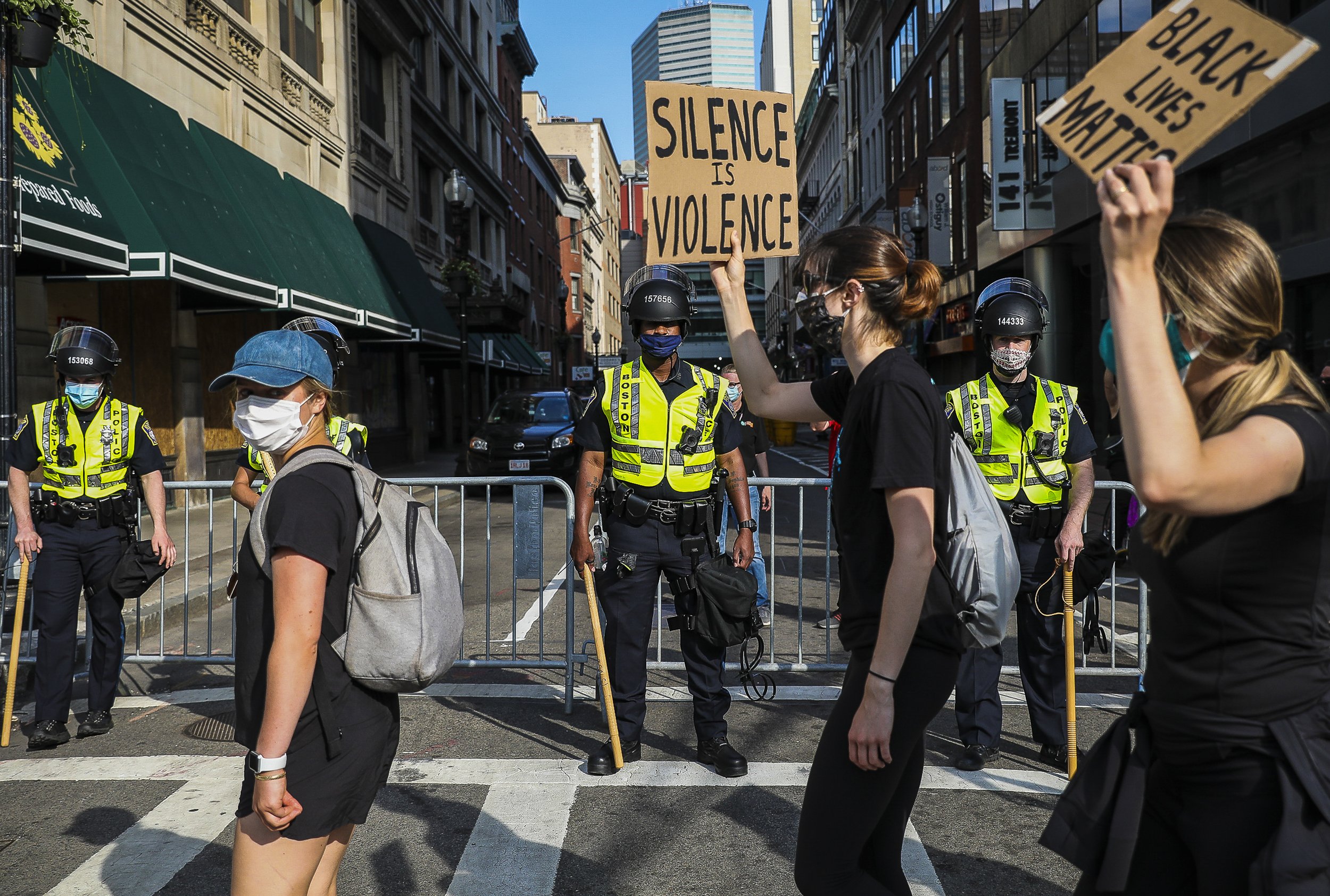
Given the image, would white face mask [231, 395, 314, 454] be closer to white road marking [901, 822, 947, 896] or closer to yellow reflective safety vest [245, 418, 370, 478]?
white road marking [901, 822, 947, 896]

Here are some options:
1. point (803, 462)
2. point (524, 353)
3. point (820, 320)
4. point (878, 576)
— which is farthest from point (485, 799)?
point (524, 353)

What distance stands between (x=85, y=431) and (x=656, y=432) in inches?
121

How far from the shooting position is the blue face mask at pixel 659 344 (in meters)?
4.96

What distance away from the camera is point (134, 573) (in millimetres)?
5344

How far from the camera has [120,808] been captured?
4.31 meters

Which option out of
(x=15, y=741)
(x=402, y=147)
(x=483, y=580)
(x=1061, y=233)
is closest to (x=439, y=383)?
(x=402, y=147)

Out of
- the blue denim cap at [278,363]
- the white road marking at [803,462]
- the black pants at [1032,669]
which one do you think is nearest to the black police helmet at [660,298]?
the black pants at [1032,669]

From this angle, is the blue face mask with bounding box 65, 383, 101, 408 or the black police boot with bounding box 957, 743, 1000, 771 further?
the blue face mask with bounding box 65, 383, 101, 408

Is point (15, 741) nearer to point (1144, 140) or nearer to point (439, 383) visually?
point (1144, 140)

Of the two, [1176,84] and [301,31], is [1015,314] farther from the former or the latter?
[301,31]

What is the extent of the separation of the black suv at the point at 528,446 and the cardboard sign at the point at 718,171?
503 inches

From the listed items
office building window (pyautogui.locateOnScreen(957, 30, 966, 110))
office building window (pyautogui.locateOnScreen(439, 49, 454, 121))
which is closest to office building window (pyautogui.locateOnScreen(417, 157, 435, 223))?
office building window (pyautogui.locateOnScreen(439, 49, 454, 121))

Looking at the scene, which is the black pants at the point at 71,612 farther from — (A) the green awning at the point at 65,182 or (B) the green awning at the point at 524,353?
(B) the green awning at the point at 524,353

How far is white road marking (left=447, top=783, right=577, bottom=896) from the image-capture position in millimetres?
3588
